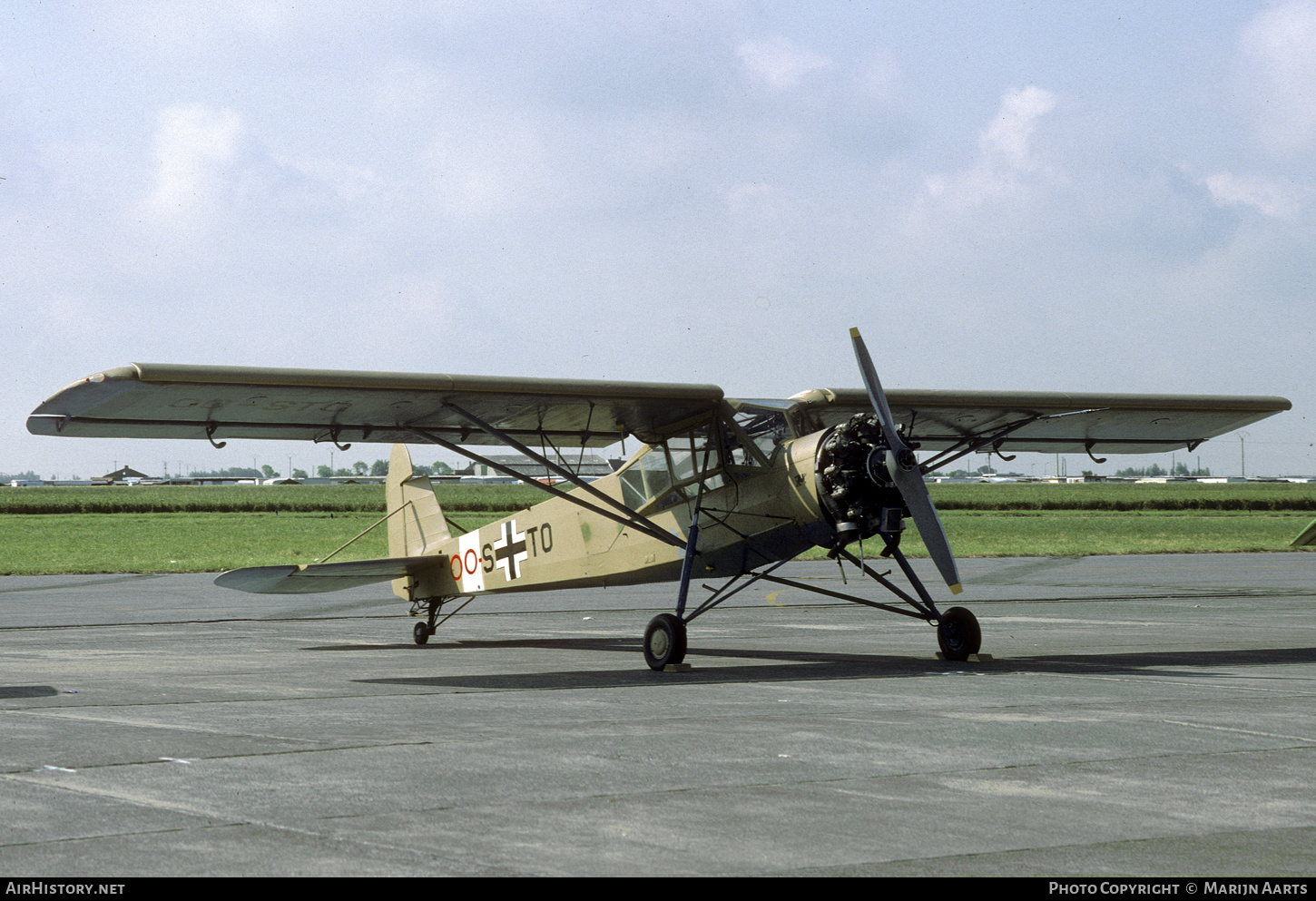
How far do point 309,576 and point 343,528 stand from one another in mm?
48713

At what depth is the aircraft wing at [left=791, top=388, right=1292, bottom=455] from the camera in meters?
15.0

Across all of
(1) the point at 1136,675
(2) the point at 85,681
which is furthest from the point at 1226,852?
(2) the point at 85,681

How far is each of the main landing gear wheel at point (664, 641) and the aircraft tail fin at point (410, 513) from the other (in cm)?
654

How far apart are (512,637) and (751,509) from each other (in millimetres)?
5778

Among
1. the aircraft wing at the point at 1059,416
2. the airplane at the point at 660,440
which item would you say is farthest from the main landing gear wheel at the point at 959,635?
the aircraft wing at the point at 1059,416

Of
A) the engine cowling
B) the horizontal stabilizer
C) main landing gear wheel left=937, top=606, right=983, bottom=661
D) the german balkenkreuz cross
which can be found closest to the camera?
the engine cowling

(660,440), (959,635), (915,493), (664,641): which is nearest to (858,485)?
(915,493)

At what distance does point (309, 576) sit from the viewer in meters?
15.7

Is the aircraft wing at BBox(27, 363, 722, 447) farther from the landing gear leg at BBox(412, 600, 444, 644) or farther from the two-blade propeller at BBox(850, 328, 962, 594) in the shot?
the landing gear leg at BBox(412, 600, 444, 644)

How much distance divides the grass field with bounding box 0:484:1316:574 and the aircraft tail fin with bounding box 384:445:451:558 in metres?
17.9

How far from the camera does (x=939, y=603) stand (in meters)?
23.4

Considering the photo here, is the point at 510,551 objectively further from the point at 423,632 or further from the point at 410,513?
the point at 410,513

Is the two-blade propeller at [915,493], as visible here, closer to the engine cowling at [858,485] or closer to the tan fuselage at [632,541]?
the engine cowling at [858,485]

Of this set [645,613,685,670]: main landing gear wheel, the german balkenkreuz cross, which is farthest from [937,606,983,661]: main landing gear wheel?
the german balkenkreuz cross
